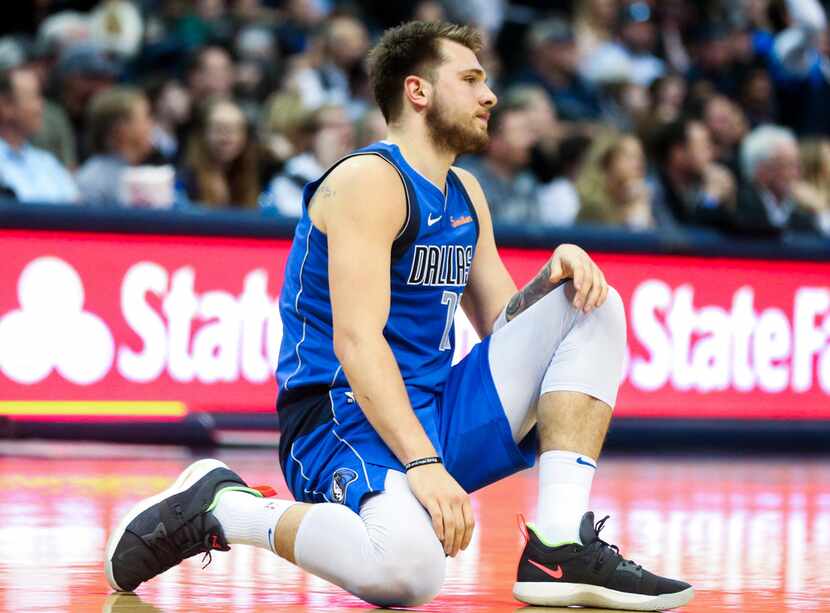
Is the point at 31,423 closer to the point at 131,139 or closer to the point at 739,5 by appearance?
the point at 131,139

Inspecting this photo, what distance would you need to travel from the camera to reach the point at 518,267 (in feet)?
30.0

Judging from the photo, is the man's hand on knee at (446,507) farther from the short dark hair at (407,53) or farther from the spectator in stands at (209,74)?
the spectator in stands at (209,74)

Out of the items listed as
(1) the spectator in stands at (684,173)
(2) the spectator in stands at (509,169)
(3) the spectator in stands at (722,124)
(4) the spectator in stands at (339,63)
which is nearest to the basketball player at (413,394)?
(2) the spectator in stands at (509,169)

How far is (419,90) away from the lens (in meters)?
4.35

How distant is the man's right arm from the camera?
3916 millimetres

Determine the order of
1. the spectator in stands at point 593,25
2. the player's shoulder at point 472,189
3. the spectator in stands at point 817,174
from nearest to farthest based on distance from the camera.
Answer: the player's shoulder at point 472,189, the spectator in stands at point 817,174, the spectator in stands at point 593,25

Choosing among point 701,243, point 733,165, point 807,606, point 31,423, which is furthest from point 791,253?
point 807,606

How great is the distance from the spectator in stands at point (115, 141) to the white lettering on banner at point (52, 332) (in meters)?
0.78

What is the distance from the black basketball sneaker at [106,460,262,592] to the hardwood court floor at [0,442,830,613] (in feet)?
0.24

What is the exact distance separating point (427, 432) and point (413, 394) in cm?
12

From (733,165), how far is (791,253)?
269 centimetres

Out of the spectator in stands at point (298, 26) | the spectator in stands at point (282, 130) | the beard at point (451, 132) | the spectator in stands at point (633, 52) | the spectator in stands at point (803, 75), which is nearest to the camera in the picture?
the beard at point (451, 132)

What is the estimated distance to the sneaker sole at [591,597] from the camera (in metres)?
4.04

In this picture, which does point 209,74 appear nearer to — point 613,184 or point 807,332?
point 613,184
